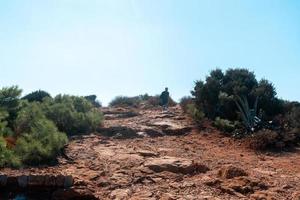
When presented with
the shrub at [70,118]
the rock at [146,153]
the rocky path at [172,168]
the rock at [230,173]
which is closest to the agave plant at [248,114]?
the rocky path at [172,168]

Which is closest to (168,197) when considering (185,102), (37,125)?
(37,125)

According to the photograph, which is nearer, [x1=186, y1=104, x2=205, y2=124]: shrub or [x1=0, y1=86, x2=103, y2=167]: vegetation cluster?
[x1=0, y1=86, x2=103, y2=167]: vegetation cluster

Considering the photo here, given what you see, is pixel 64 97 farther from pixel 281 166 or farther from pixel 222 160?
pixel 281 166

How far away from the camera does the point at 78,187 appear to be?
24.3 feet

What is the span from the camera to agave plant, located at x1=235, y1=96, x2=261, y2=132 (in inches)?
583

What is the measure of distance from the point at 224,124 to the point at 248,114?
983 millimetres

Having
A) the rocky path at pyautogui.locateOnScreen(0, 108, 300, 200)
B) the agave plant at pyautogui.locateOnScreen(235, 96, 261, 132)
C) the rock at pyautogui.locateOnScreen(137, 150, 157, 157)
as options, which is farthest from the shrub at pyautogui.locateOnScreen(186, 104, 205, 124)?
the rock at pyautogui.locateOnScreen(137, 150, 157, 157)

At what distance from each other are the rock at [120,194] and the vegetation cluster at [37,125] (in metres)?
2.38

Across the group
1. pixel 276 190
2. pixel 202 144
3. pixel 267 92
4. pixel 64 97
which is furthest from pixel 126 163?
pixel 267 92

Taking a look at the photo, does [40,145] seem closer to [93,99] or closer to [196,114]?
[196,114]

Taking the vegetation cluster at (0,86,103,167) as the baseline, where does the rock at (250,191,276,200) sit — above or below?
below

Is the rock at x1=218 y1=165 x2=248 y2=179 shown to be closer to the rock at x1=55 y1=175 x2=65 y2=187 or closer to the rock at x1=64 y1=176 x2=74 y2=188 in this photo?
the rock at x1=64 y1=176 x2=74 y2=188

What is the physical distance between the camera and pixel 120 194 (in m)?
7.46

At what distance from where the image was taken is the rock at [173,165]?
30.1 ft
